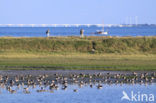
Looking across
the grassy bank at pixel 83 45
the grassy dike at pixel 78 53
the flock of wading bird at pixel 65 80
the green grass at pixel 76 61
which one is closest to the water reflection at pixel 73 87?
the flock of wading bird at pixel 65 80

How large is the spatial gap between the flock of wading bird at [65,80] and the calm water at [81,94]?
321 millimetres

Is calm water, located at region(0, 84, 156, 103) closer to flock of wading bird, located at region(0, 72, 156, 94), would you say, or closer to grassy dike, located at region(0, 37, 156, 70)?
flock of wading bird, located at region(0, 72, 156, 94)

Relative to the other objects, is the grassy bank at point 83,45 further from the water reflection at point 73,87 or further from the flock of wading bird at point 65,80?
the water reflection at point 73,87

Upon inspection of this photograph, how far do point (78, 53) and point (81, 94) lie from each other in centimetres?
2024

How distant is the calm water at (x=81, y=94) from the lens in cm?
2714

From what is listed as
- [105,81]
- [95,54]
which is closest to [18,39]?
[95,54]

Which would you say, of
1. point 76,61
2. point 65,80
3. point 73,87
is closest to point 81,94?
point 73,87

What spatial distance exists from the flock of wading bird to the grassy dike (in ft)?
15.5

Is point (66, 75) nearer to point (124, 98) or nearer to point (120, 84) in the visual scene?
point (120, 84)

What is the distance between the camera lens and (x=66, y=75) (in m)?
36.4

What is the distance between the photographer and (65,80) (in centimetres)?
3356

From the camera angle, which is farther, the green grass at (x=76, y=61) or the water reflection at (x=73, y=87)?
the green grass at (x=76, y=61)

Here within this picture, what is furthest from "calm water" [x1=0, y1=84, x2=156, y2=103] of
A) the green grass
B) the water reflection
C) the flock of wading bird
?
the green grass

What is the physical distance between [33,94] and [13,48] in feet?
72.4
